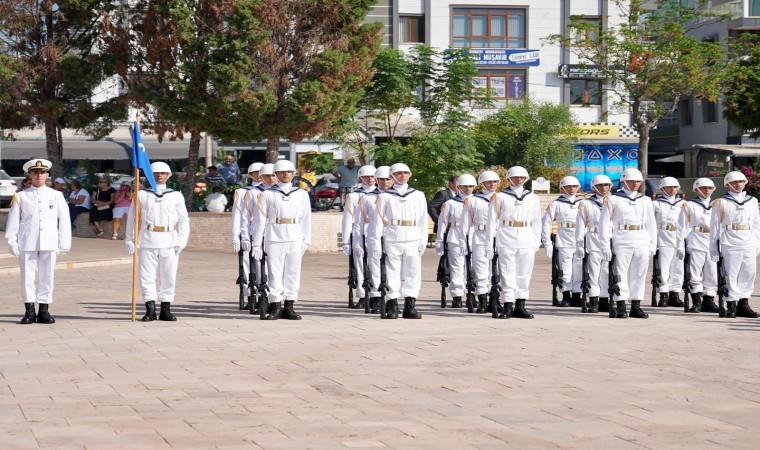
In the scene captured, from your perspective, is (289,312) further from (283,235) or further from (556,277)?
(556,277)

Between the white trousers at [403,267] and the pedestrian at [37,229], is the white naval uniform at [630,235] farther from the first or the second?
the pedestrian at [37,229]

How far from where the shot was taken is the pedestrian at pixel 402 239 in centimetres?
1612

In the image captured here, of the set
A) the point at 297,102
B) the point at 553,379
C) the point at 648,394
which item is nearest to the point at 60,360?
the point at 553,379

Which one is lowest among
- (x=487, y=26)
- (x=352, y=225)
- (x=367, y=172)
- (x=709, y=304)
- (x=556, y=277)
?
Answer: (x=709, y=304)

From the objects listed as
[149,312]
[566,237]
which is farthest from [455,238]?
[149,312]

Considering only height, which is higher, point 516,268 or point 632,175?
point 632,175

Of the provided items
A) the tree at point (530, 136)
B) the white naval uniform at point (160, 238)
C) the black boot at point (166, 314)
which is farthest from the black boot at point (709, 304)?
the tree at point (530, 136)

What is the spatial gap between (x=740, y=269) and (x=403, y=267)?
432cm

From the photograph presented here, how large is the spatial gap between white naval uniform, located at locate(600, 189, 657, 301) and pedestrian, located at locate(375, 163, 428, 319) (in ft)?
7.78

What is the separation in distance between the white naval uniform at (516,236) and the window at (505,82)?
4191 cm

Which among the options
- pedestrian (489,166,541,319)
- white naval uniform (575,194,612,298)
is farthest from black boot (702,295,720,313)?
pedestrian (489,166,541,319)

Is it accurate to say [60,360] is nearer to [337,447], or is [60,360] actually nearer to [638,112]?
[337,447]

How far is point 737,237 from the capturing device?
17.1 meters

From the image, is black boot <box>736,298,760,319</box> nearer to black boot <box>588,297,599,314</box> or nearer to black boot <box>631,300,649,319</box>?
black boot <box>631,300,649,319</box>
